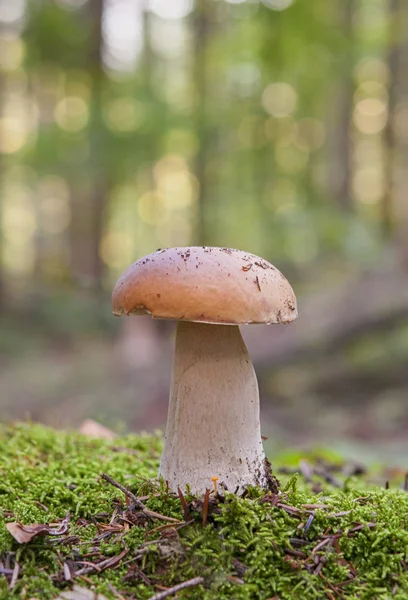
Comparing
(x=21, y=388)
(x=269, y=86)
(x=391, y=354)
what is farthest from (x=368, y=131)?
(x=21, y=388)

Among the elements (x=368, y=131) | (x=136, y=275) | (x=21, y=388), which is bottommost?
(x=21, y=388)

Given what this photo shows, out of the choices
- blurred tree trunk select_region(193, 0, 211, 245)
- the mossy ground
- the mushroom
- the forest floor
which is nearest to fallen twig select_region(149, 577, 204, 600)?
the mossy ground

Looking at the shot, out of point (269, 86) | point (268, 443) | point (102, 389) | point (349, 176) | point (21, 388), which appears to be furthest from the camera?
point (349, 176)

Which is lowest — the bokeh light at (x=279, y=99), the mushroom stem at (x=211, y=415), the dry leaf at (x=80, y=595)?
the dry leaf at (x=80, y=595)

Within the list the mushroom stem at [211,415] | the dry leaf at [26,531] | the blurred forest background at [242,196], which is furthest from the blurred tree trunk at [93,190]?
the dry leaf at [26,531]

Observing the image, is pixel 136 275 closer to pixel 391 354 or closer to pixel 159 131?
pixel 391 354

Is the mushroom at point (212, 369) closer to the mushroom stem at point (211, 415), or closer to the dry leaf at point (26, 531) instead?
the mushroom stem at point (211, 415)
